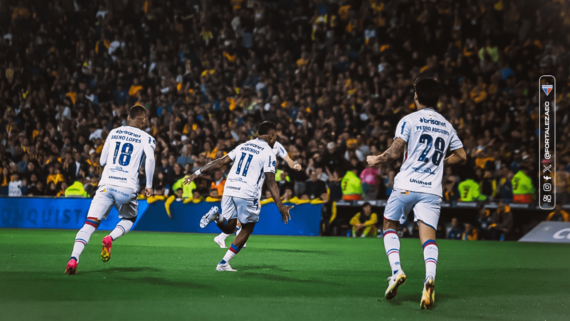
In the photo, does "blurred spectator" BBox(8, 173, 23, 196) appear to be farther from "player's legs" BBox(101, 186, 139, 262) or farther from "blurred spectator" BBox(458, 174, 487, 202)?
"player's legs" BBox(101, 186, 139, 262)

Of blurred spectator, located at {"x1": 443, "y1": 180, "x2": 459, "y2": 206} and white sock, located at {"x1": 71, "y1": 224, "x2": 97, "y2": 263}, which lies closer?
white sock, located at {"x1": 71, "y1": 224, "x2": 97, "y2": 263}

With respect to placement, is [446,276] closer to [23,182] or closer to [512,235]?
[512,235]

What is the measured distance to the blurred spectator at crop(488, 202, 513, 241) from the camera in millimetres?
18969

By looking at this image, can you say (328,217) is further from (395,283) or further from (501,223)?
(395,283)

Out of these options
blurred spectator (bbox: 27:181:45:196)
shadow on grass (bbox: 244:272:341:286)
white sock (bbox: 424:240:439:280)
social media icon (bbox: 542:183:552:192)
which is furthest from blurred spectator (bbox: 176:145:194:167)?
white sock (bbox: 424:240:439:280)

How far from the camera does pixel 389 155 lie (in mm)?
6992

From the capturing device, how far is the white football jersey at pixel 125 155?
31.9 feet

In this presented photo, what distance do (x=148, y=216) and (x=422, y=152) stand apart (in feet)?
47.6

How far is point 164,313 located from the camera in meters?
6.19

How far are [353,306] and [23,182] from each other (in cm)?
1927

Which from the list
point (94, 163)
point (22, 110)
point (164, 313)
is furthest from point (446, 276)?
point (22, 110)

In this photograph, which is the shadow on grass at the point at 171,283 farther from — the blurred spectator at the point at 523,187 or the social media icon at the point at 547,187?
the social media icon at the point at 547,187

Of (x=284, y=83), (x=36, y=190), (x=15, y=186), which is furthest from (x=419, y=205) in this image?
(x=15, y=186)

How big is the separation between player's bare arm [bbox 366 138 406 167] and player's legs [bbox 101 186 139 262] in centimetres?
413
